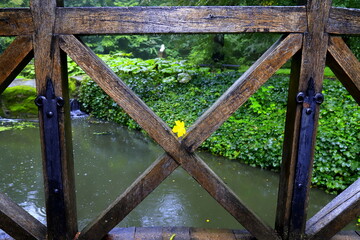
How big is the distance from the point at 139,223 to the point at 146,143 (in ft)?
12.4

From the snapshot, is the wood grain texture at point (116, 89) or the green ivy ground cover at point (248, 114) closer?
the wood grain texture at point (116, 89)

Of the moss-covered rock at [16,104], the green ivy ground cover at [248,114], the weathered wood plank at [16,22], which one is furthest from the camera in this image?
the moss-covered rock at [16,104]

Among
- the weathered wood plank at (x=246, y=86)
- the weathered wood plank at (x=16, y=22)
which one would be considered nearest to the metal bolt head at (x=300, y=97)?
the weathered wood plank at (x=246, y=86)

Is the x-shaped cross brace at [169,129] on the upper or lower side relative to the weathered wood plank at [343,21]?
lower

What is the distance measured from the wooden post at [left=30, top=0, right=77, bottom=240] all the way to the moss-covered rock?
9.38 metres

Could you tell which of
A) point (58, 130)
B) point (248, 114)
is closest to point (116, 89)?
point (58, 130)

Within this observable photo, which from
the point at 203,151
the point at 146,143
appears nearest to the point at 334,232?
the point at 203,151

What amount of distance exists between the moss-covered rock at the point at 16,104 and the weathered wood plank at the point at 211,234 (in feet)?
31.6

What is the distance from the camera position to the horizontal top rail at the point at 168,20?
1.64 m

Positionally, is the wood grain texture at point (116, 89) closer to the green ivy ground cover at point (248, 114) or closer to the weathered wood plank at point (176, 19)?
the weathered wood plank at point (176, 19)

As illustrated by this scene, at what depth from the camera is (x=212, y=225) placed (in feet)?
13.5

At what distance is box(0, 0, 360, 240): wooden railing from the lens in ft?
5.43

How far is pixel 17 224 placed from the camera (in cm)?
192

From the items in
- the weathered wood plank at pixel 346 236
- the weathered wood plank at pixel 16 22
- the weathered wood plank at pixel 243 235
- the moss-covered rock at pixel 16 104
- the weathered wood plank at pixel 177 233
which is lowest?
the moss-covered rock at pixel 16 104
